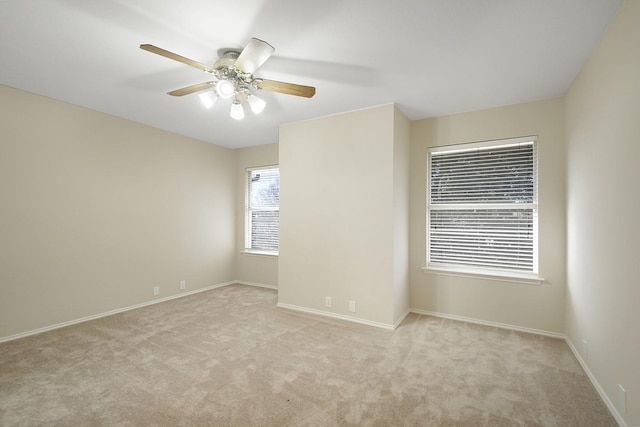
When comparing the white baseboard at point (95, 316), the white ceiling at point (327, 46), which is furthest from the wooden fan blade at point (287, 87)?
the white baseboard at point (95, 316)

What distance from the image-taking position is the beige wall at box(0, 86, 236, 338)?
299 cm

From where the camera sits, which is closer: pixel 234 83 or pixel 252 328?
pixel 234 83

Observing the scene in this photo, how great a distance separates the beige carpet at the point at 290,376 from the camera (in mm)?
1860

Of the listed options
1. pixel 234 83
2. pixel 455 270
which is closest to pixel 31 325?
pixel 234 83

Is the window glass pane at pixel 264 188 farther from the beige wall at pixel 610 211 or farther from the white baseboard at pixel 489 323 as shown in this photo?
the beige wall at pixel 610 211

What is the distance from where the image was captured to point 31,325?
305 centimetres

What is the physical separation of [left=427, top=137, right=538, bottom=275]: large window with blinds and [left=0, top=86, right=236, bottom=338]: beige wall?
3.77m

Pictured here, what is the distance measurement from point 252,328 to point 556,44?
3.83 meters

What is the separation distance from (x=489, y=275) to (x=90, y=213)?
4927 millimetres

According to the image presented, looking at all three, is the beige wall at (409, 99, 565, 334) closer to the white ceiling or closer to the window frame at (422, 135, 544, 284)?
the window frame at (422, 135, 544, 284)

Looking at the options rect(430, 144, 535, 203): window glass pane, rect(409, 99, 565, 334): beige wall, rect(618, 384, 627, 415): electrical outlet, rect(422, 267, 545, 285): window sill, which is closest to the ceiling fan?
rect(409, 99, 565, 334): beige wall

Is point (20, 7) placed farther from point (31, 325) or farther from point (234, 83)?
point (31, 325)

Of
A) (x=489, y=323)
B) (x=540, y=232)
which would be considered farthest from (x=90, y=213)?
(x=540, y=232)

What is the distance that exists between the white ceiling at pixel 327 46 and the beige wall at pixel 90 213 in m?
0.46
